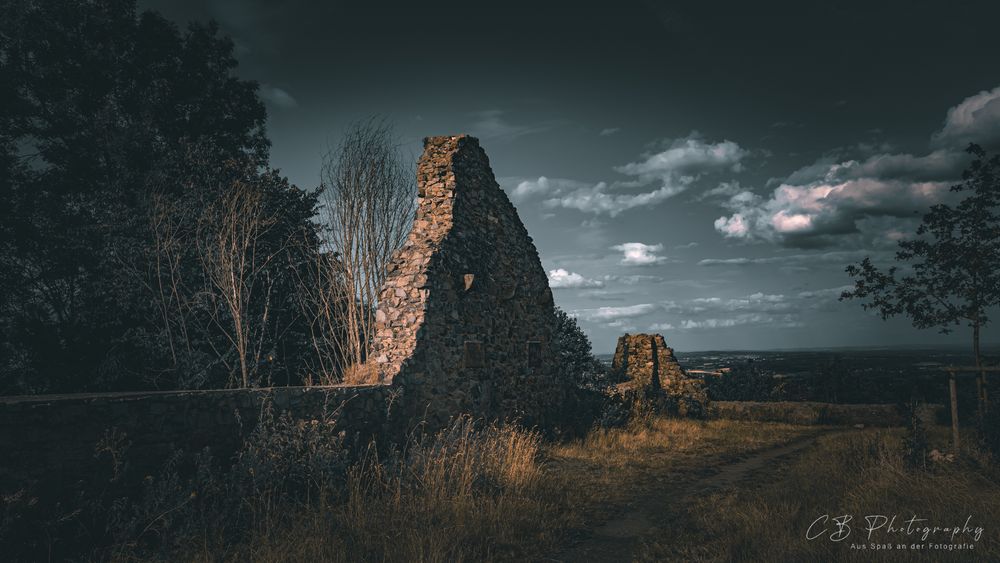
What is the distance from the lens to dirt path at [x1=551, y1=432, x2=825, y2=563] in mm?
4613

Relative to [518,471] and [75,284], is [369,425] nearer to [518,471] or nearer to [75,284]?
[518,471]

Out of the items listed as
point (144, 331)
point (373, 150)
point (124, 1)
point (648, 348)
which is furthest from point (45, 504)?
point (124, 1)

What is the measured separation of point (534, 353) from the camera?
10.2 meters

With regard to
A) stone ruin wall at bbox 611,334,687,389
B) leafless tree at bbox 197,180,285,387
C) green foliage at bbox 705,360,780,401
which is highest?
leafless tree at bbox 197,180,285,387

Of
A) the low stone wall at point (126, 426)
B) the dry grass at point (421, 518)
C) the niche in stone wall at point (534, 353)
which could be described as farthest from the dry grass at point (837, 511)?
the niche in stone wall at point (534, 353)

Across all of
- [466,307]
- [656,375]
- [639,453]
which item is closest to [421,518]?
[466,307]

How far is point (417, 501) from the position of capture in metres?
5.12

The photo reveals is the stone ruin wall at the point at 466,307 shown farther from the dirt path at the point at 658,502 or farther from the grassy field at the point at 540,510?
the dirt path at the point at 658,502

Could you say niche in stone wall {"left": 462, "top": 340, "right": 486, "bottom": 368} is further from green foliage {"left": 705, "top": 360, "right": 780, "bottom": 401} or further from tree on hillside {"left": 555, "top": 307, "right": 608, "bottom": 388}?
green foliage {"left": 705, "top": 360, "right": 780, "bottom": 401}

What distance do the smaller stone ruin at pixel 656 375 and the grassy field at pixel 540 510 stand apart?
21.8ft

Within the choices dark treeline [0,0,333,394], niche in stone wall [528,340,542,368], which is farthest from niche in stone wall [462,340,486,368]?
dark treeline [0,0,333,394]

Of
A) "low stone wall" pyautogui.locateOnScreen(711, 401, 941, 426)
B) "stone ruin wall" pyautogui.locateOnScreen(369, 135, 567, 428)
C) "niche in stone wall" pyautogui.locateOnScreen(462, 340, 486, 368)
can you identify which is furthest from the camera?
"low stone wall" pyautogui.locateOnScreen(711, 401, 941, 426)

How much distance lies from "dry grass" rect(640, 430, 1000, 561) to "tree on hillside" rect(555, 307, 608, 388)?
704 cm

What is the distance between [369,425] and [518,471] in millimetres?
2030
